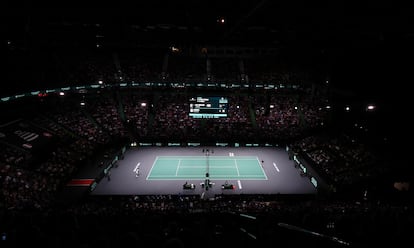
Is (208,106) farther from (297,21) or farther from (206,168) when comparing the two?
(297,21)

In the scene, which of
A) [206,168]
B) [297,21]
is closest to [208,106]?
[206,168]

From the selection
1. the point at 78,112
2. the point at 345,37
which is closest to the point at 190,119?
the point at 78,112

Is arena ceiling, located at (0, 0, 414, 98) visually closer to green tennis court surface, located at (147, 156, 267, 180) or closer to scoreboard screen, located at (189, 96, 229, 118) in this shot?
green tennis court surface, located at (147, 156, 267, 180)

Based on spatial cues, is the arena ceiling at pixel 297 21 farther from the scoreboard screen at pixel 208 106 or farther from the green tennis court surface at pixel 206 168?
the scoreboard screen at pixel 208 106


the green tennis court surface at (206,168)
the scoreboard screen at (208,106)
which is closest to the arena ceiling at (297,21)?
the green tennis court surface at (206,168)

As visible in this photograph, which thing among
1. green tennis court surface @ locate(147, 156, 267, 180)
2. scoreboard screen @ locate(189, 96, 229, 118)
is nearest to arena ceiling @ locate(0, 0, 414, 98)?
green tennis court surface @ locate(147, 156, 267, 180)

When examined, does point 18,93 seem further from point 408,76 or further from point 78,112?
point 408,76

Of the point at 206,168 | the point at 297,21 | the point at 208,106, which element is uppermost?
the point at 208,106

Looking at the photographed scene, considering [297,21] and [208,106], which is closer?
[297,21]
